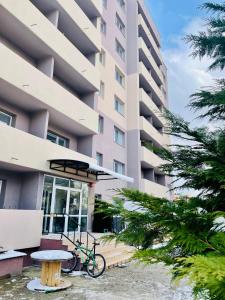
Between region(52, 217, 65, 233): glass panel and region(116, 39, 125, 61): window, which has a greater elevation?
region(116, 39, 125, 61): window

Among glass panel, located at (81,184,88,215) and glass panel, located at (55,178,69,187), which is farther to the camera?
glass panel, located at (81,184,88,215)

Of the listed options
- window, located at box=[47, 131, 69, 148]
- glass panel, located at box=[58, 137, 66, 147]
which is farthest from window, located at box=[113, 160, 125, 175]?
glass panel, located at box=[58, 137, 66, 147]

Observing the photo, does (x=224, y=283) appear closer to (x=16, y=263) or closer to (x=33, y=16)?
(x=16, y=263)

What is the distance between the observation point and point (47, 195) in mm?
13789

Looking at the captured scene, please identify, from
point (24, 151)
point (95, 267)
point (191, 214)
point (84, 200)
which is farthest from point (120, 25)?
point (191, 214)

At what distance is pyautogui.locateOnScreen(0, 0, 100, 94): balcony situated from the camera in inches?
505

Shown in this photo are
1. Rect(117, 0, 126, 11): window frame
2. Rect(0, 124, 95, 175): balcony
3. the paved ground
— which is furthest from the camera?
Rect(117, 0, 126, 11): window frame

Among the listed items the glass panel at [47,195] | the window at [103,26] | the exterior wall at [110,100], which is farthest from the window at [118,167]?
the window at [103,26]

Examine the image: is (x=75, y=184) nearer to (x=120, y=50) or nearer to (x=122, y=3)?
(x=120, y=50)

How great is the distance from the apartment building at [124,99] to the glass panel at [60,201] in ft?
15.0

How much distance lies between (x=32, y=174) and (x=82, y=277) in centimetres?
611

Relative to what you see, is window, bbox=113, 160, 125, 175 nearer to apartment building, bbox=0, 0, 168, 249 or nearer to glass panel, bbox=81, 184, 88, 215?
apartment building, bbox=0, 0, 168, 249

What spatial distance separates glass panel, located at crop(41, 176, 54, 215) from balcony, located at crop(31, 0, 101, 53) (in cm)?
1103

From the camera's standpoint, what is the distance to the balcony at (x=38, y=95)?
11875mm
